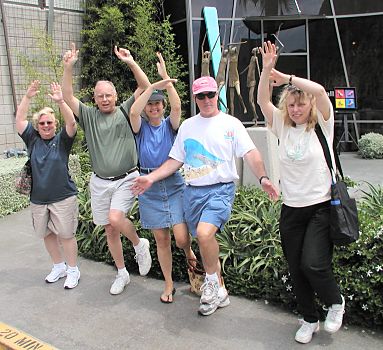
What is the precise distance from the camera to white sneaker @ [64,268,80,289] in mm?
4225

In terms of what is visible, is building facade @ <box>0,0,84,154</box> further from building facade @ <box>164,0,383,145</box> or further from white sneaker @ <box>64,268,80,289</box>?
white sneaker @ <box>64,268,80,289</box>

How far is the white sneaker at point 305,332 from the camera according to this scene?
9.82 feet

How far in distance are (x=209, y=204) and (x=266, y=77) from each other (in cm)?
101

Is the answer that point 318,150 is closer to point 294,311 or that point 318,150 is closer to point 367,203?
point 294,311

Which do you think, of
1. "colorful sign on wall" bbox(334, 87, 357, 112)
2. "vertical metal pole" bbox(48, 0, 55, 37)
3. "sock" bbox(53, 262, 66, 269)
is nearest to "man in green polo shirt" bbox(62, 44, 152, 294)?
"sock" bbox(53, 262, 66, 269)

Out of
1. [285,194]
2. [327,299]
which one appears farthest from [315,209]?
[327,299]

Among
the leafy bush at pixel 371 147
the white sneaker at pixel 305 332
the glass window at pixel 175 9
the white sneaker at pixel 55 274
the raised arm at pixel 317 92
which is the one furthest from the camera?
the glass window at pixel 175 9

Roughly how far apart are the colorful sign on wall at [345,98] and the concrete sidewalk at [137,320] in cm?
953

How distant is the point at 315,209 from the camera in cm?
288

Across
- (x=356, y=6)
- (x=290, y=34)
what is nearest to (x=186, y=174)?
(x=290, y=34)

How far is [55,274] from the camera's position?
4.44 meters

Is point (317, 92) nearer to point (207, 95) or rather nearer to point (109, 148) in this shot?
point (207, 95)

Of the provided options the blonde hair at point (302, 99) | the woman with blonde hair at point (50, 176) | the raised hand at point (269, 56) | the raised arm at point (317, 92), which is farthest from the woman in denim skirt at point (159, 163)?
the raised arm at point (317, 92)

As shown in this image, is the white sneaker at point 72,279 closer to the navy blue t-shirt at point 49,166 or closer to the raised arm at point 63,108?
the navy blue t-shirt at point 49,166
